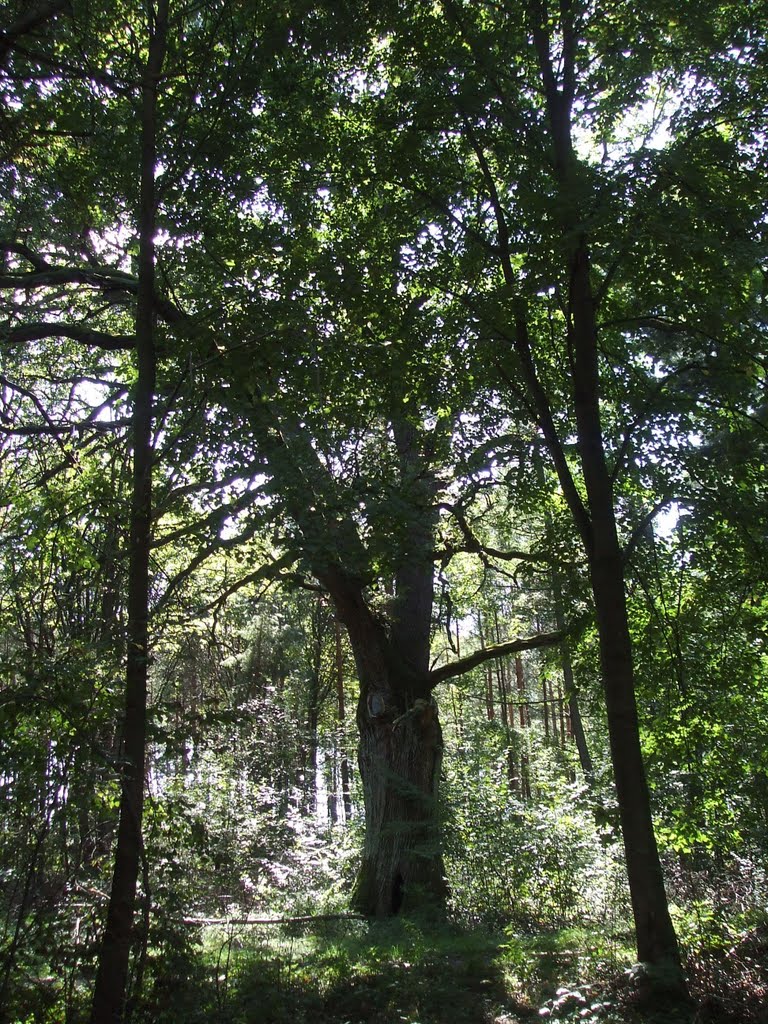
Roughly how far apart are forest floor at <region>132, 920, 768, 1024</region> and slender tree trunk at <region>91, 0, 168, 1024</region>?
0.55 meters

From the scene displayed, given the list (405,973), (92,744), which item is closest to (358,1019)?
(405,973)

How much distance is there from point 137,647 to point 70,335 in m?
5.33

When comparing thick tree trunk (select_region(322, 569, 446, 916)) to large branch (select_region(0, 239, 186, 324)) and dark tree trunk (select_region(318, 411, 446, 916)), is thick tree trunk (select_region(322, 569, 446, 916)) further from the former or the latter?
large branch (select_region(0, 239, 186, 324))

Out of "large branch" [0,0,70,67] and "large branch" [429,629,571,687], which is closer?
"large branch" [0,0,70,67]

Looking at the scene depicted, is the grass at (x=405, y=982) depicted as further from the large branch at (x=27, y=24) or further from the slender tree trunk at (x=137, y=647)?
the large branch at (x=27, y=24)

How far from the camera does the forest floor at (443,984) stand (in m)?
4.88

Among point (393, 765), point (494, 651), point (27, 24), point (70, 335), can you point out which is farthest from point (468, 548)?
point (27, 24)

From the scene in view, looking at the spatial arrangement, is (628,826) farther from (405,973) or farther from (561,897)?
(561,897)

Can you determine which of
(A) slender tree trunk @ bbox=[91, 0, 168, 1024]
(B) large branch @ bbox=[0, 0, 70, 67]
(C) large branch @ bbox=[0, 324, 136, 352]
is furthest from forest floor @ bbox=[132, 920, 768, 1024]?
(C) large branch @ bbox=[0, 324, 136, 352]

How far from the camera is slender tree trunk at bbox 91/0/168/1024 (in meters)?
4.30

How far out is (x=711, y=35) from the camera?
639cm

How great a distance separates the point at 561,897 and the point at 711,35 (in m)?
9.98

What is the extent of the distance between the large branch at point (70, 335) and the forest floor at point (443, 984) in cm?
581

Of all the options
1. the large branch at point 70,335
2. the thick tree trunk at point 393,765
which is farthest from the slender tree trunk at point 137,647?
the thick tree trunk at point 393,765
